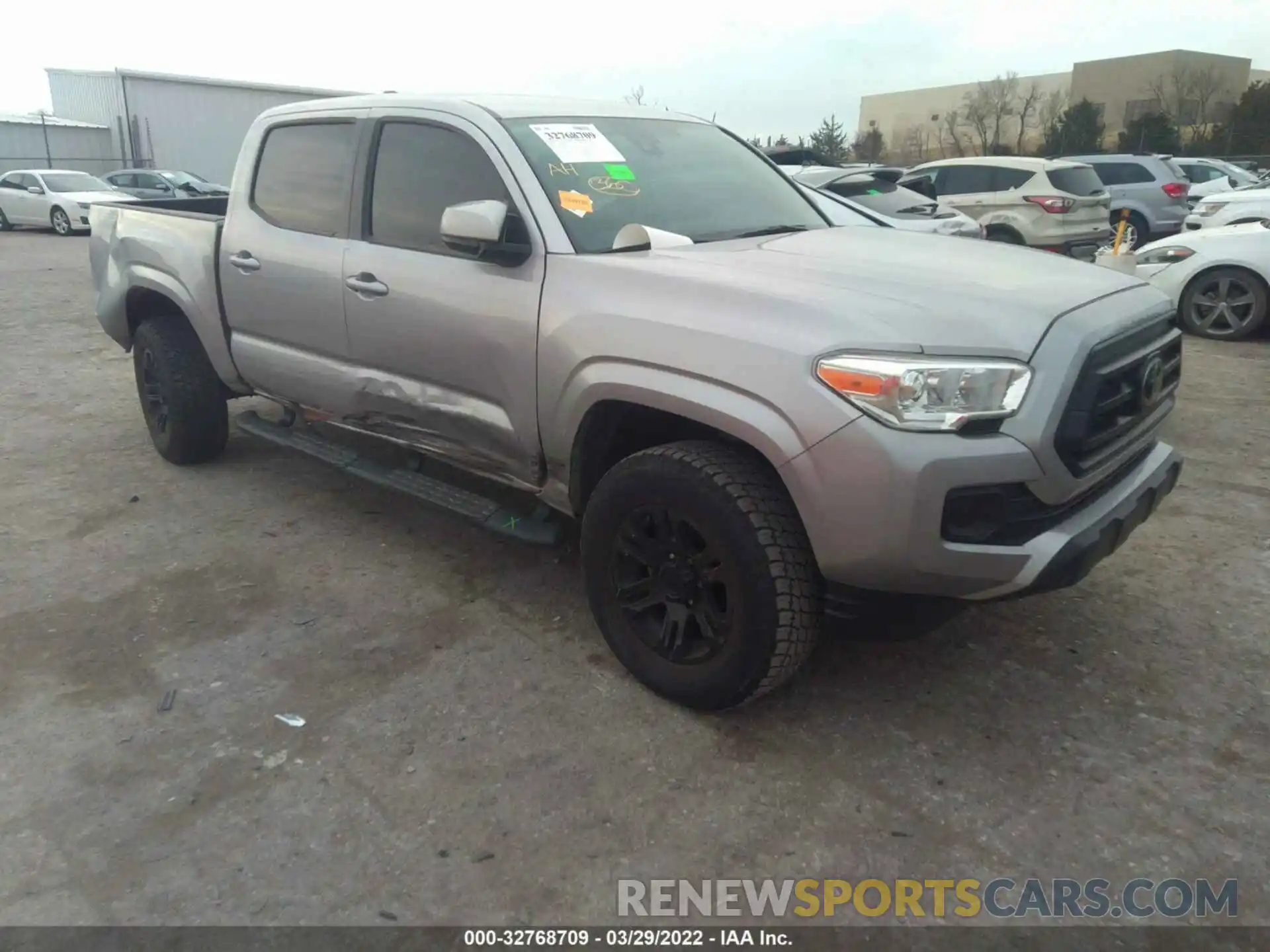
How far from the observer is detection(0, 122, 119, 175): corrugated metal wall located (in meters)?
31.5

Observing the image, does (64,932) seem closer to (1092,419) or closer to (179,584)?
(179,584)

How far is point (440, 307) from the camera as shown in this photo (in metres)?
3.39

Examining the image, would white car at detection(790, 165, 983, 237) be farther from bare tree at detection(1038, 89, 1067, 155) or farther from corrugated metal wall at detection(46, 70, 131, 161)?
bare tree at detection(1038, 89, 1067, 155)

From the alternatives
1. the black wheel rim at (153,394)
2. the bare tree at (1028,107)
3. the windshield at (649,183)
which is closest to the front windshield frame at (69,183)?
the black wheel rim at (153,394)

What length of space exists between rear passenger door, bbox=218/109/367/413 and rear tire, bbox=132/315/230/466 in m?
0.53

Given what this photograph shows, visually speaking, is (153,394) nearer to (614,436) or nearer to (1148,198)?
(614,436)

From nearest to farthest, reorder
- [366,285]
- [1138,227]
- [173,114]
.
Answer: [366,285], [1138,227], [173,114]

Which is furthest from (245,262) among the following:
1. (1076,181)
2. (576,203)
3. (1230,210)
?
(1076,181)

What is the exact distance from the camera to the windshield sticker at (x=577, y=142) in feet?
11.1

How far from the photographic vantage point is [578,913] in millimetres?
2215

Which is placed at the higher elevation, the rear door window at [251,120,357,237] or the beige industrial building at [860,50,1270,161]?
the beige industrial building at [860,50,1270,161]

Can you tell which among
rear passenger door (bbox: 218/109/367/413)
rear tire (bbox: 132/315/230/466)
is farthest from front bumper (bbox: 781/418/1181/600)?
rear tire (bbox: 132/315/230/466)

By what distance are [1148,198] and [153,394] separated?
14.1 m

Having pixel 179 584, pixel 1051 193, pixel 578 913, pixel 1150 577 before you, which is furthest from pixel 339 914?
pixel 1051 193
